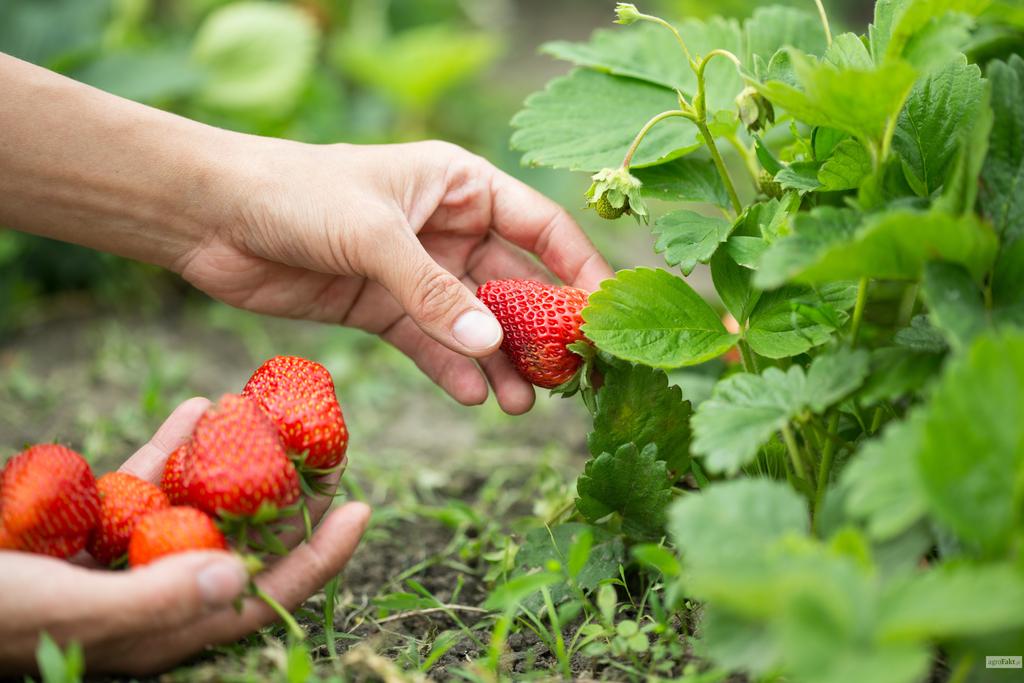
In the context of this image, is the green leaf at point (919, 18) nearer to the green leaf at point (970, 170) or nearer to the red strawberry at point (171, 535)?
the green leaf at point (970, 170)

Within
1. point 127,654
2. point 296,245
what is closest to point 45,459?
point 127,654

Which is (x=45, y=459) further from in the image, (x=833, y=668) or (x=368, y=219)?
(x=833, y=668)

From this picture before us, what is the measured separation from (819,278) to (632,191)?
0.41m

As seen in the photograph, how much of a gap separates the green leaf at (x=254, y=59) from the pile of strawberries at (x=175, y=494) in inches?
90.3

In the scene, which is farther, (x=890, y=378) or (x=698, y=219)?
(x=698, y=219)

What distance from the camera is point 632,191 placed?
1399mm

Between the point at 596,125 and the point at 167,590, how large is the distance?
1.02 meters

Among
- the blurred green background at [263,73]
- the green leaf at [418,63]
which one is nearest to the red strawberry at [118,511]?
the blurred green background at [263,73]

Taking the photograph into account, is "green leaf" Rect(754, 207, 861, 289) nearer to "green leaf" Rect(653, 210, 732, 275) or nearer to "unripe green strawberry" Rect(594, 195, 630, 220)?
"green leaf" Rect(653, 210, 732, 275)

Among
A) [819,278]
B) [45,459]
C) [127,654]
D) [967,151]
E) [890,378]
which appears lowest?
[127,654]

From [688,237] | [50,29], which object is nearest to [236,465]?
[688,237]

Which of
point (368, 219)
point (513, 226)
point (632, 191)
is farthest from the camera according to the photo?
point (513, 226)

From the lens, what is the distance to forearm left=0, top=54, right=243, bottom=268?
5.30 ft

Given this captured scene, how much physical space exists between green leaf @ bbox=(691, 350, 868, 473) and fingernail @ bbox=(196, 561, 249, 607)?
1.76 ft
